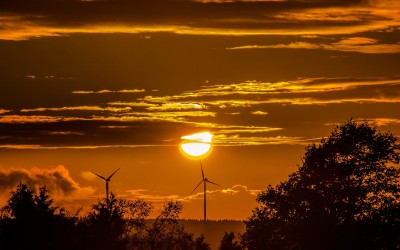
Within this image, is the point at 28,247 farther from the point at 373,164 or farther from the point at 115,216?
the point at 373,164

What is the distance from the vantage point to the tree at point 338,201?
99750 millimetres

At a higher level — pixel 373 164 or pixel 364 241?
pixel 373 164

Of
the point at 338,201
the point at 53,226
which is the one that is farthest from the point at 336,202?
the point at 53,226

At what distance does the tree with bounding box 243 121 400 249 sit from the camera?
99.8m

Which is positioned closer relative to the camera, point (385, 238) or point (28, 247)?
point (385, 238)

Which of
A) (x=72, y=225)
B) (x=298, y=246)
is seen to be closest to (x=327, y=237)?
(x=298, y=246)

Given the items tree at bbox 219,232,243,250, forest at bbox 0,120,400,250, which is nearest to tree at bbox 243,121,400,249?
forest at bbox 0,120,400,250

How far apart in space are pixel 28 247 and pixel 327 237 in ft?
127

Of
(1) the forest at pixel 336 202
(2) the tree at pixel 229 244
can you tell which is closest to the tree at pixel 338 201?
(1) the forest at pixel 336 202

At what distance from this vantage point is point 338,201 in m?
101

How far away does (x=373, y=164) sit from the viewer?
332ft

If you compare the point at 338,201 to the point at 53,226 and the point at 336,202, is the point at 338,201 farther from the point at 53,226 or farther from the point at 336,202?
the point at 53,226

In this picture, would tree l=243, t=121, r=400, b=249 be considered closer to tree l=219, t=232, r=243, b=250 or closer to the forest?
the forest

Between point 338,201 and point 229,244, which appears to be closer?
point 338,201
